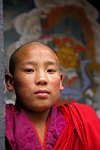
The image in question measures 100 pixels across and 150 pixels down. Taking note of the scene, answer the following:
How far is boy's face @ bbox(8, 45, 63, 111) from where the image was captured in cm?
184

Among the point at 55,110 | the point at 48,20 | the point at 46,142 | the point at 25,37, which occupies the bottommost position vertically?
the point at 46,142

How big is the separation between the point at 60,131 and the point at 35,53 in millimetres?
660

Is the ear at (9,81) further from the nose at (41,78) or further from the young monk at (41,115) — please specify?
the nose at (41,78)

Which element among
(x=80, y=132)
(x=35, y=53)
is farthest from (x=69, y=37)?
(x=80, y=132)

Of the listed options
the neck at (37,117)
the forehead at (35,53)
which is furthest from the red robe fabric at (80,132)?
the forehead at (35,53)

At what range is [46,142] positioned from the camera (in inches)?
72.5

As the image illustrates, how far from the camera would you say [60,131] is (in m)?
1.92

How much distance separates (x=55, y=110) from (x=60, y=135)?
0.26 meters

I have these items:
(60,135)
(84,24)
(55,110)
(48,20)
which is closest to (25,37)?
(48,20)

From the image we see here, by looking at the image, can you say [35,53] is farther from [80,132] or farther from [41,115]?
[80,132]

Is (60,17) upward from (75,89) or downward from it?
upward

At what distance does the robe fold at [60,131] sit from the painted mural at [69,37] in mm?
1728

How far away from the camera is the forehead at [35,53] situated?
1.94 metres

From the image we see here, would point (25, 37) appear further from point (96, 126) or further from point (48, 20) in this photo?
point (96, 126)
